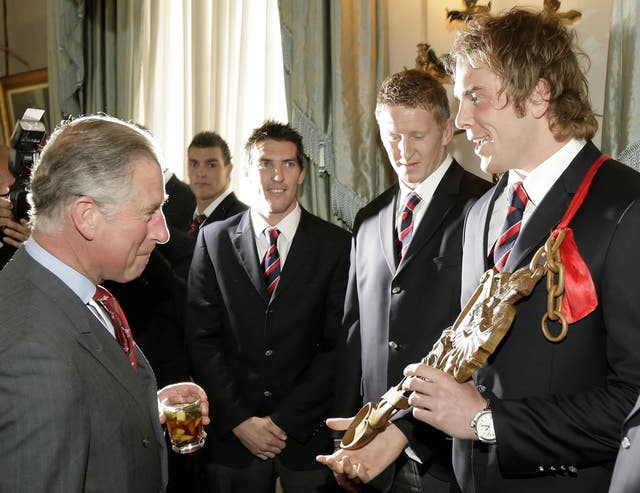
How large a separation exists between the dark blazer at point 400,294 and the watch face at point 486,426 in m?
0.49

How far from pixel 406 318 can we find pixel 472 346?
0.74 meters

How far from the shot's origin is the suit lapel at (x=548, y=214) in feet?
5.29

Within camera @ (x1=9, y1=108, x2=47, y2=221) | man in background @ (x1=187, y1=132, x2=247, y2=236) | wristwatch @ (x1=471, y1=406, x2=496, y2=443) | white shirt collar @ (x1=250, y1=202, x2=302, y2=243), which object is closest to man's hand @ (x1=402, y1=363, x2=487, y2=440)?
wristwatch @ (x1=471, y1=406, x2=496, y2=443)

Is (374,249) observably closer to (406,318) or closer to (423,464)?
(406,318)

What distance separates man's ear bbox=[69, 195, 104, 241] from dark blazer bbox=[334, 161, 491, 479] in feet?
3.45

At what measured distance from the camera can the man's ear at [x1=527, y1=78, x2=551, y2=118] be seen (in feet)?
5.63

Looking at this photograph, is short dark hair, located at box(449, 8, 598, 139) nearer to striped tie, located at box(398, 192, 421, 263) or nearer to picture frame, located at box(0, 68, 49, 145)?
striped tie, located at box(398, 192, 421, 263)

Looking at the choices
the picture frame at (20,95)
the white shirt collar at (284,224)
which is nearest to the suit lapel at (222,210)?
the white shirt collar at (284,224)

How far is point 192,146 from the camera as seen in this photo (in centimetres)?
421

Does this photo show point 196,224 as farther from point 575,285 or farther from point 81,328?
point 575,285

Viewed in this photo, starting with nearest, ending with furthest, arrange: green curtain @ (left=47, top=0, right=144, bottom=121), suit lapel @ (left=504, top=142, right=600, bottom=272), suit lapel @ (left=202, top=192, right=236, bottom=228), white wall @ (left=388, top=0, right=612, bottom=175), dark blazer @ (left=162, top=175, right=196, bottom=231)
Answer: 1. suit lapel @ (left=504, top=142, right=600, bottom=272)
2. white wall @ (left=388, top=0, right=612, bottom=175)
3. suit lapel @ (left=202, top=192, right=236, bottom=228)
4. dark blazer @ (left=162, top=175, right=196, bottom=231)
5. green curtain @ (left=47, top=0, right=144, bottom=121)

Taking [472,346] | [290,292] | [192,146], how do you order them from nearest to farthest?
1. [472,346]
2. [290,292]
3. [192,146]

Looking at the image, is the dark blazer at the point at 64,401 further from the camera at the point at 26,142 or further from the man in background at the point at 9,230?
the man in background at the point at 9,230

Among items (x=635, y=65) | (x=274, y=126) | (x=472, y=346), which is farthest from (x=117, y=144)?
(x=635, y=65)
